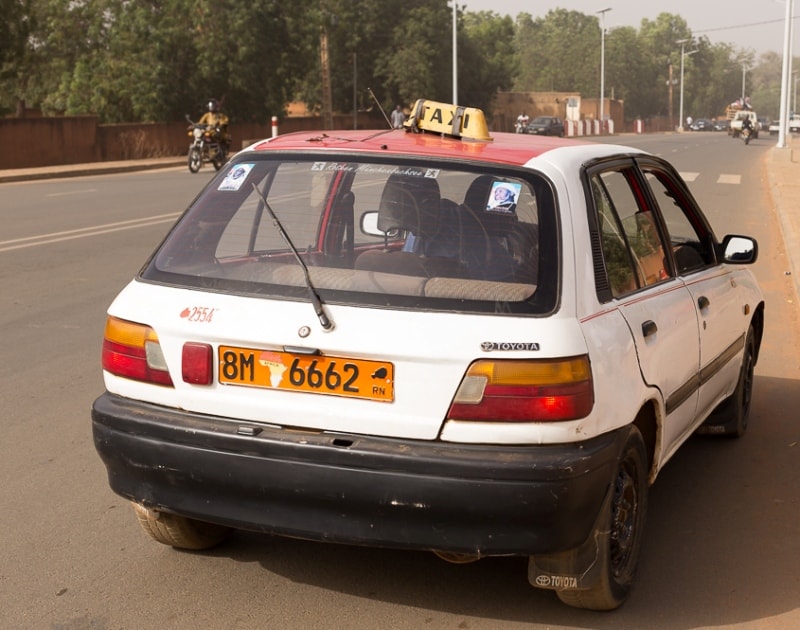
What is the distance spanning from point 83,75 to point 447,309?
41949 millimetres

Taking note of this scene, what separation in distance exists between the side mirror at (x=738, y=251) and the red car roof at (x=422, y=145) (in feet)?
3.69

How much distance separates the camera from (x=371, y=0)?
A: 2463 inches

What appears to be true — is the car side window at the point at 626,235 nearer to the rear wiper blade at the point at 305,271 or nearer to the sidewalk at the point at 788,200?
the rear wiper blade at the point at 305,271

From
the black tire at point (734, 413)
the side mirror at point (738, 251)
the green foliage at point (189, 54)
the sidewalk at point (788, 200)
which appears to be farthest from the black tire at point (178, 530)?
the green foliage at point (189, 54)

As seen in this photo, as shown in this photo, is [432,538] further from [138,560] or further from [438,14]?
[438,14]

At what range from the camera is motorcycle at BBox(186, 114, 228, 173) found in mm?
30625

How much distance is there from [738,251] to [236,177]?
2330 mm

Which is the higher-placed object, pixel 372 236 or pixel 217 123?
pixel 372 236

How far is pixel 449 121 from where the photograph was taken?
4492mm

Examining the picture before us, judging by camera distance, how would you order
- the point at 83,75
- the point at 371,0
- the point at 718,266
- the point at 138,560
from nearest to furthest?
the point at 138,560, the point at 718,266, the point at 83,75, the point at 371,0

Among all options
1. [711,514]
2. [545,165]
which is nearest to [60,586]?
[545,165]

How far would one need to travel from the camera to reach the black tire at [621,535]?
3689 millimetres

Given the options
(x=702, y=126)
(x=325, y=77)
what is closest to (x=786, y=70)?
(x=325, y=77)

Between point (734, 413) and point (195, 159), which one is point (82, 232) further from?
point (195, 159)
